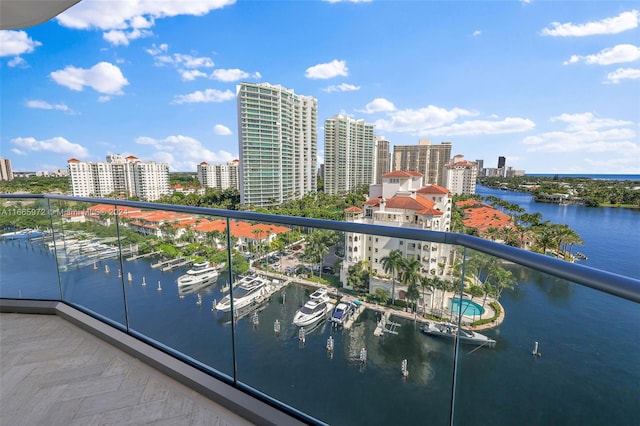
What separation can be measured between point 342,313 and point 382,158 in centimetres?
7022

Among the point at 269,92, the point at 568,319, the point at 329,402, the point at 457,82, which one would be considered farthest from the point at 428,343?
the point at 457,82

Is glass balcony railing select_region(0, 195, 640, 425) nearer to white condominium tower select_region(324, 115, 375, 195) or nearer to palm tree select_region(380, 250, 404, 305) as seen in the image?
palm tree select_region(380, 250, 404, 305)

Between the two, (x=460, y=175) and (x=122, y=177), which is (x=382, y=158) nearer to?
(x=460, y=175)

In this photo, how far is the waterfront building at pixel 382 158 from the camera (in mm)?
68000

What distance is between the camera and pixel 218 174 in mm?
65875

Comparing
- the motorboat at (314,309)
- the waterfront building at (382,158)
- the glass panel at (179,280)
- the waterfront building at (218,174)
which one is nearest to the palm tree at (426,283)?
the motorboat at (314,309)

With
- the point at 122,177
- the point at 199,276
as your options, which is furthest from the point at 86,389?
the point at 122,177

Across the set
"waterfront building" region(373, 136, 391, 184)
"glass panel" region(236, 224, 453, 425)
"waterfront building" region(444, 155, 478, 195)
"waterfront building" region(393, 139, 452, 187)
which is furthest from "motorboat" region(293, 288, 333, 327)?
"waterfront building" region(373, 136, 391, 184)

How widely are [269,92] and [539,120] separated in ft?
142

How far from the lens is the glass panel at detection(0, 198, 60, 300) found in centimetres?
277

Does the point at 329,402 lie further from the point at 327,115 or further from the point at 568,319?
the point at 327,115

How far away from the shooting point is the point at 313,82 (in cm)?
5844

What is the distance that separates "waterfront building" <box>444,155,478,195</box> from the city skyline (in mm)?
5363

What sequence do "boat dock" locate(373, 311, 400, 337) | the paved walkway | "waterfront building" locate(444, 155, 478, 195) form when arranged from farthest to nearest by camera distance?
"waterfront building" locate(444, 155, 478, 195) < the paved walkway < "boat dock" locate(373, 311, 400, 337)
